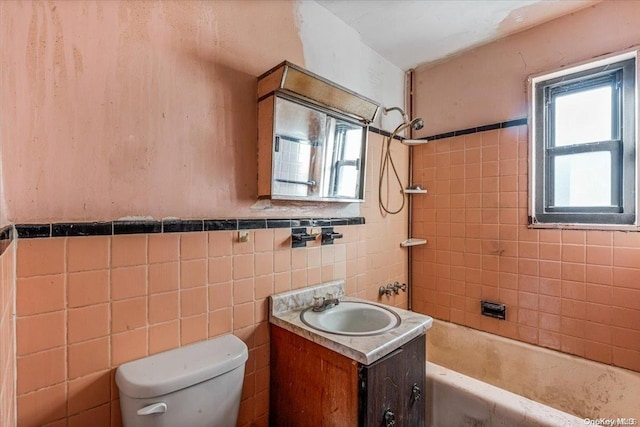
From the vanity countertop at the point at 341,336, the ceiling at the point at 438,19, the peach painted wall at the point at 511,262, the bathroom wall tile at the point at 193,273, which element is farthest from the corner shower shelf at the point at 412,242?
the bathroom wall tile at the point at 193,273

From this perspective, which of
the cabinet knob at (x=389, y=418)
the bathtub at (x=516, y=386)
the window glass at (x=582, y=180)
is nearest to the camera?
the cabinet knob at (x=389, y=418)

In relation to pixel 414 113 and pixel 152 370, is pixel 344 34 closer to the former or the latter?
pixel 414 113

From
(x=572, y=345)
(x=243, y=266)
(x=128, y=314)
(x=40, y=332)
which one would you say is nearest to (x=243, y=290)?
(x=243, y=266)

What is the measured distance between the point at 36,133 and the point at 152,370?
0.79 meters

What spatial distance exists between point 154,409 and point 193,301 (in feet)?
1.20

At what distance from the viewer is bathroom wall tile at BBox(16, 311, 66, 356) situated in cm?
82

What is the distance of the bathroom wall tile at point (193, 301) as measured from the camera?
1106 mm

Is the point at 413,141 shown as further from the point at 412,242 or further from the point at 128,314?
the point at 128,314

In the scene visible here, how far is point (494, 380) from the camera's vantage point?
6.16 feet

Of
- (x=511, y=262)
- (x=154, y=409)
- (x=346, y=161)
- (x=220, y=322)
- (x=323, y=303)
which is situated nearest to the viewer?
(x=154, y=409)

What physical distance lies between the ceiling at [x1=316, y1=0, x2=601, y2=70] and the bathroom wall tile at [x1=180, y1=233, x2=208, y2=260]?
1.42 meters

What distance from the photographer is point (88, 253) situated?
919mm

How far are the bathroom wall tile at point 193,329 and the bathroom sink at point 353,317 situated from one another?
1.35ft

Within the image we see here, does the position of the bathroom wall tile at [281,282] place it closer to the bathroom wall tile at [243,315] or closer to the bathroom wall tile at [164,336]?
the bathroom wall tile at [243,315]
